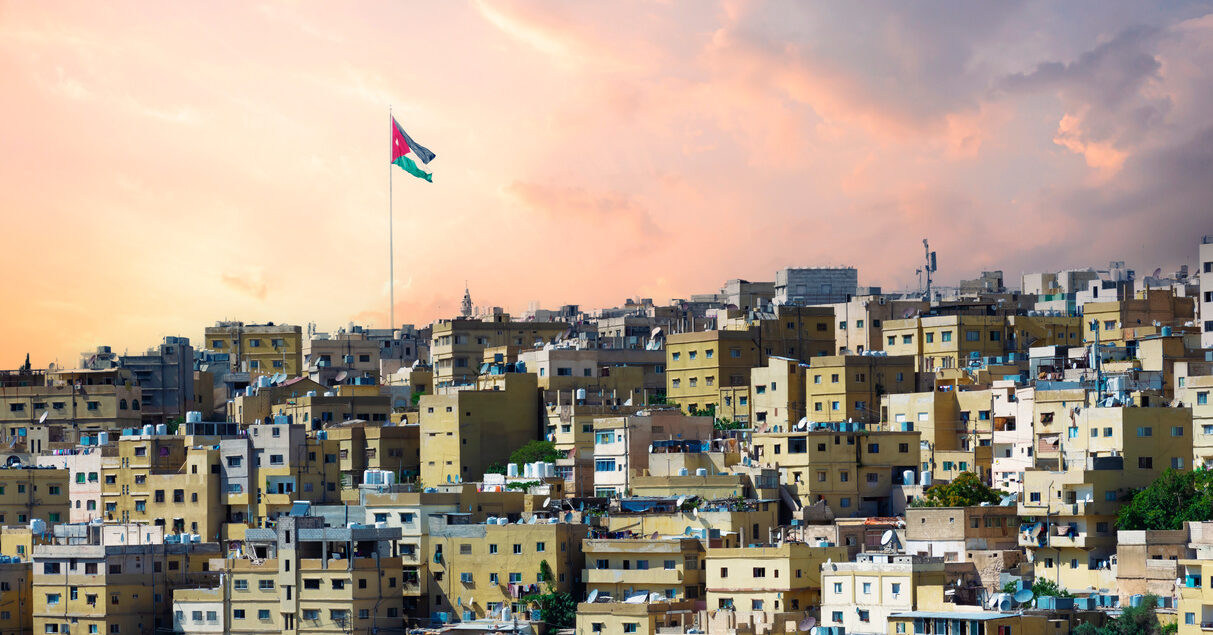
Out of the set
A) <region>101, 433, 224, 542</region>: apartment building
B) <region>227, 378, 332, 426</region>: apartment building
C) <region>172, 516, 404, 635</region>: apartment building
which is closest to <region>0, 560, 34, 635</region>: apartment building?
<region>101, 433, 224, 542</region>: apartment building

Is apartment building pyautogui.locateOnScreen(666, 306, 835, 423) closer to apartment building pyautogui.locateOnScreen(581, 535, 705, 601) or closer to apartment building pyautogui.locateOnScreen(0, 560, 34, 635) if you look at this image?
apartment building pyautogui.locateOnScreen(581, 535, 705, 601)

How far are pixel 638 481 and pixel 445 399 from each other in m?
13.1

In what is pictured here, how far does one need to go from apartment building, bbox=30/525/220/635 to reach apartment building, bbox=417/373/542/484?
12.8m

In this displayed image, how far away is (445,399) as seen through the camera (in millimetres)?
81562

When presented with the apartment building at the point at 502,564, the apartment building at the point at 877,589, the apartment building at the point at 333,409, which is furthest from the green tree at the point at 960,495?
the apartment building at the point at 333,409

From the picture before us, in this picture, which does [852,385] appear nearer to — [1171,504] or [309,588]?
[1171,504]

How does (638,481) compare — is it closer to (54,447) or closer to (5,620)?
(5,620)

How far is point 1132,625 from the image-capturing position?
2170 inches

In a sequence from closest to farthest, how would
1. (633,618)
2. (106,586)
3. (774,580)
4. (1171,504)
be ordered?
1. (1171,504)
2. (774,580)
3. (633,618)
4. (106,586)

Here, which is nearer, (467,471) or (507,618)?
(507,618)

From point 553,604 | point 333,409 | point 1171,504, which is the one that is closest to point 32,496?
point 333,409

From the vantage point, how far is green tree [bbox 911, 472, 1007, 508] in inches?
2547

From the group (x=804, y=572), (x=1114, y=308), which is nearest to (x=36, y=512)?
(x=804, y=572)

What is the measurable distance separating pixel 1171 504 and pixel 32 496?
141ft
